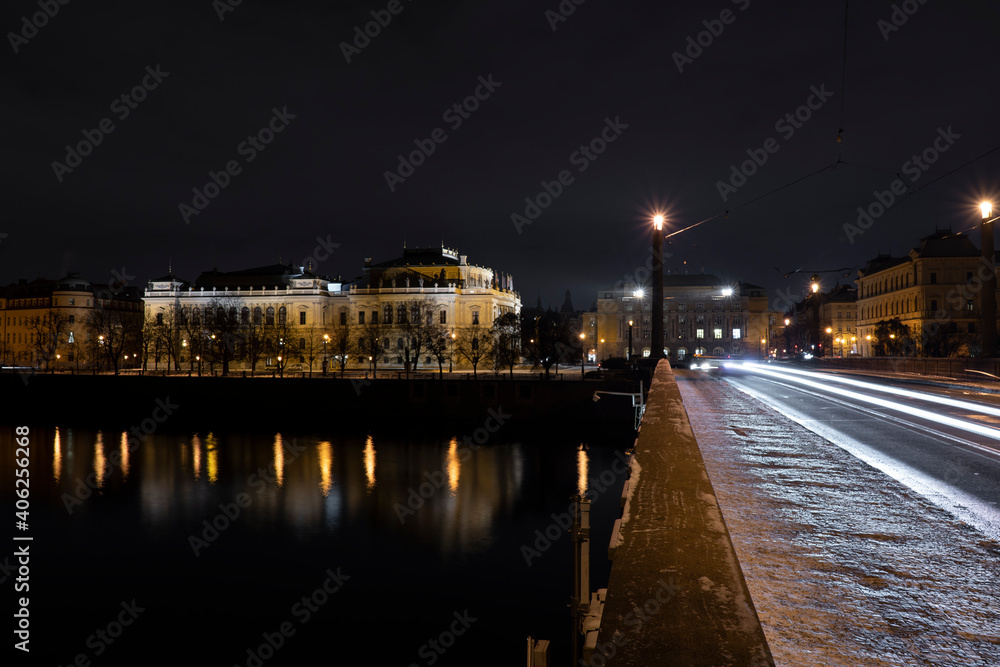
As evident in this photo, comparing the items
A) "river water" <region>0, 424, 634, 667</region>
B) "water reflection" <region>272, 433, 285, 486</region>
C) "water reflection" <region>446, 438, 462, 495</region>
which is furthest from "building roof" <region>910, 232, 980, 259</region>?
"water reflection" <region>272, 433, 285, 486</region>

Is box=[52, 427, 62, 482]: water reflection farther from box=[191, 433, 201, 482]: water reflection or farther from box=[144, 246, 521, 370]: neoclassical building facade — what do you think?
box=[144, 246, 521, 370]: neoclassical building facade

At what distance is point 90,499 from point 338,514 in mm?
12877

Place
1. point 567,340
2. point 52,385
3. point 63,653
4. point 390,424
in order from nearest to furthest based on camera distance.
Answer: point 63,653
point 390,424
point 52,385
point 567,340

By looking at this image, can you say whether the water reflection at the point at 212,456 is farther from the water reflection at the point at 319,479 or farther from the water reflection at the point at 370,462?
the water reflection at the point at 370,462

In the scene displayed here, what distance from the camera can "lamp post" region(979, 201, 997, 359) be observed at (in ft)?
63.4

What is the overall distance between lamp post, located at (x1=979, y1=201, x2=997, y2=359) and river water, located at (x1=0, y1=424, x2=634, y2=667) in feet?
50.4

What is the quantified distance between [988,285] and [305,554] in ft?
83.6

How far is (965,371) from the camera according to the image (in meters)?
27.9

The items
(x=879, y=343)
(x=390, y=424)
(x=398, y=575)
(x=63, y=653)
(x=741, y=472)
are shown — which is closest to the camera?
(x=741, y=472)

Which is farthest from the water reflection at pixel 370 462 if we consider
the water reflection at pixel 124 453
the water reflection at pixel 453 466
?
the water reflection at pixel 124 453

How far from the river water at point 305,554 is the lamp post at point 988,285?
1536cm

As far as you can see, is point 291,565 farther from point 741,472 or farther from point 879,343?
point 879,343

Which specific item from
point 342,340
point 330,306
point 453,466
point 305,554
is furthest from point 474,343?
point 305,554

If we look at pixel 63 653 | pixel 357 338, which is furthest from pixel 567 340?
pixel 63 653
